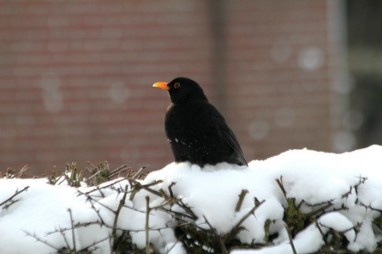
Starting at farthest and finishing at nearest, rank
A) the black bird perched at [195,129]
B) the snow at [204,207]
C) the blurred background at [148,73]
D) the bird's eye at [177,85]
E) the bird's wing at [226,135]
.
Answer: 1. the blurred background at [148,73]
2. the bird's eye at [177,85]
3. the bird's wing at [226,135]
4. the black bird perched at [195,129]
5. the snow at [204,207]

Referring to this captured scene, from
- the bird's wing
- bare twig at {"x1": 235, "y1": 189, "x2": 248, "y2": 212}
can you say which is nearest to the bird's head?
the bird's wing

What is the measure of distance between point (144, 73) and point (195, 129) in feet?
13.9

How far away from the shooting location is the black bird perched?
5.35 m

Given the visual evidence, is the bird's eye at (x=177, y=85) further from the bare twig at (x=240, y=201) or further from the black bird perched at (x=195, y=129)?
the bare twig at (x=240, y=201)

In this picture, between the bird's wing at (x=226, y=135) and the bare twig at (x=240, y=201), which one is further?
the bird's wing at (x=226, y=135)

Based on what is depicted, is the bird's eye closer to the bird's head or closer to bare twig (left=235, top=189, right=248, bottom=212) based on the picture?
the bird's head

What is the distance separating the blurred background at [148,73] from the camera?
973 cm

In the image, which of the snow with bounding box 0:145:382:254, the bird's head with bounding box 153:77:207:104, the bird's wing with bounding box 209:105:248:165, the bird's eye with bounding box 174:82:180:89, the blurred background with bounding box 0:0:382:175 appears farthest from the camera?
the blurred background with bounding box 0:0:382:175

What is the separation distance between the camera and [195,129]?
5.62 m

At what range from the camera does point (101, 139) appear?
970 centimetres

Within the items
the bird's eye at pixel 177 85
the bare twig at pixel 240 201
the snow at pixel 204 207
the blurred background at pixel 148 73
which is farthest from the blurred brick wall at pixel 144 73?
the bare twig at pixel 240 201

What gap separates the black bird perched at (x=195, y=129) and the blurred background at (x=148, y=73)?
3754mm

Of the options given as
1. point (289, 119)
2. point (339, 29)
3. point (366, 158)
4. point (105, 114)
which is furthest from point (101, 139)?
point (366, 158)

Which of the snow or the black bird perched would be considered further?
the black bird perched
